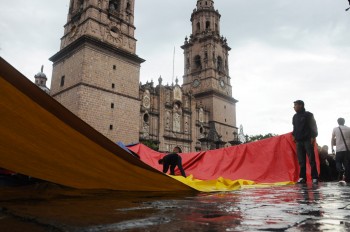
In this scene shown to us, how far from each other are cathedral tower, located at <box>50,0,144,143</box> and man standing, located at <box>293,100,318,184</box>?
16.3 m

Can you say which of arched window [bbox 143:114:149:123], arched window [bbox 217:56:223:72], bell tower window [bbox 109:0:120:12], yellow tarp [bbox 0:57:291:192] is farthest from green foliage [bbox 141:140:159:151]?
yellow tarp [bbox 0:57:291:192]

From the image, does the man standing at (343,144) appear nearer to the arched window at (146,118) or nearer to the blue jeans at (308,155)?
the blue jeans at (308,155)

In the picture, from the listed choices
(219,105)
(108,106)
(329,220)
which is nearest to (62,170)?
Answer: (329,220)

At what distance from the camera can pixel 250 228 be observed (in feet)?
3.48

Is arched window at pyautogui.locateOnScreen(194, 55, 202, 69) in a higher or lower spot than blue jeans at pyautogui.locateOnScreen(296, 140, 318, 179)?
higher

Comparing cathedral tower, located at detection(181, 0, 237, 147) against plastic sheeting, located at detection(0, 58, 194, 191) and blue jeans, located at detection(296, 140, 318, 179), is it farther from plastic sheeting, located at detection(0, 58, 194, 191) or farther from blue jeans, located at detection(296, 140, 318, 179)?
plastic sheeting, located at detection(0, 58, 194, 191)

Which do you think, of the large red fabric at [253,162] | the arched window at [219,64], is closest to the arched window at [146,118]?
the arched window at [219,64]

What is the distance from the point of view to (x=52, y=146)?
233cm

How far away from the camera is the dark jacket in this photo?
18.6 feet

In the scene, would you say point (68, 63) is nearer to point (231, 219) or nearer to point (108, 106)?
point (108, 106)

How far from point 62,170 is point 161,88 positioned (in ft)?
91.8

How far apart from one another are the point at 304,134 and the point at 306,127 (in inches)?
5.8

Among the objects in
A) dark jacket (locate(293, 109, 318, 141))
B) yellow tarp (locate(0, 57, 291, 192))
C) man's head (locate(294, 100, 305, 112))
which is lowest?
yellow tarp (locate(0, 57, 291, 192))

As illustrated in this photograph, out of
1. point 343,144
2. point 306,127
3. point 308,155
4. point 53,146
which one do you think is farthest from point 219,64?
point 53,146
